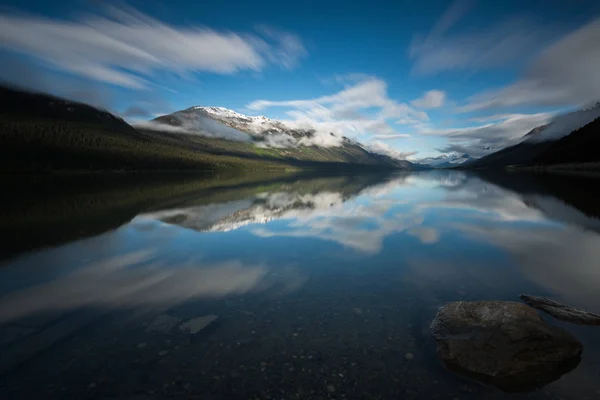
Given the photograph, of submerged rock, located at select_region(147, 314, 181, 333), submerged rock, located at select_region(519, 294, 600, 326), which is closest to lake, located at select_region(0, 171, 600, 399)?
submerged rock, located at select_region(147, 314, 181, 333)

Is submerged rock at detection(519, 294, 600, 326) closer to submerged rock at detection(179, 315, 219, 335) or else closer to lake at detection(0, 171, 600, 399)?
lake at detection(0, 171, 600, 399)

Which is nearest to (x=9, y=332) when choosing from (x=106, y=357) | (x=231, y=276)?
(x=106, y=357)

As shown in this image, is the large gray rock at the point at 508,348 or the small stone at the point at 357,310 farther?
the small stone at the point at 357,310

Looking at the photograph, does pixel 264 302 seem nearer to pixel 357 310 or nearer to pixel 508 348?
pixel 357 310

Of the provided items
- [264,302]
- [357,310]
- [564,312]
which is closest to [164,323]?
[264,302]

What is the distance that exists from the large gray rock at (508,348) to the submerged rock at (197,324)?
899cm

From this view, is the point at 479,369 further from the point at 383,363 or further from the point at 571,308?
the point at 571,308

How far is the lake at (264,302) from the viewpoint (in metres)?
8.84

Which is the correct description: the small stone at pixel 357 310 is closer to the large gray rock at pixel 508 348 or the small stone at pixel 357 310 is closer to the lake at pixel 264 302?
the lake at pixel 264 302

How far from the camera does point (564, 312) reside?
12273 mm

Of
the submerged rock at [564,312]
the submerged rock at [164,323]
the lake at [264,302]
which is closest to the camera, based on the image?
the lake at [264,302]

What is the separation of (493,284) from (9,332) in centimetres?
2236

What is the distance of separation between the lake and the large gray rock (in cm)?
40

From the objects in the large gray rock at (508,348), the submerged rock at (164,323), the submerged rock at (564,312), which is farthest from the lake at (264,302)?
the submerged rock at (564,312)
